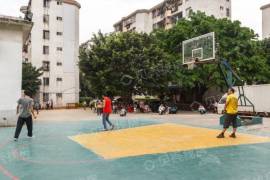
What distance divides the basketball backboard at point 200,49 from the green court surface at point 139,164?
34.1 ft

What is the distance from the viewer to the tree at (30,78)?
42094 millimetres

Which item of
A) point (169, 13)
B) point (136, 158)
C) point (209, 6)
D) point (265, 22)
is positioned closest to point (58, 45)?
point (169, 13)

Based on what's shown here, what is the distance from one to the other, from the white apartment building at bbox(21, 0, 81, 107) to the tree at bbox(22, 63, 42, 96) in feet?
8.09

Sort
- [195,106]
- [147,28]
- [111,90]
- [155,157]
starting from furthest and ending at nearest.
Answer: [147,28]
[195,106]
[111,90]
[155,157]

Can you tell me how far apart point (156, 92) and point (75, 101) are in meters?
20.7

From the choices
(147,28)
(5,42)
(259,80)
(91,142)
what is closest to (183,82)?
(259,80)

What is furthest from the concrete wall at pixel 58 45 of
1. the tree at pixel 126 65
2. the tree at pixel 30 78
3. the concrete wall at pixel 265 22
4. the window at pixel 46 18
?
the concrete wall at pixel 265 22

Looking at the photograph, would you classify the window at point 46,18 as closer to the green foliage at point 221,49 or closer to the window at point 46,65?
the window at point 46,65

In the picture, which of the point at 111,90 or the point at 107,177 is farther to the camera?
the point at 111,90

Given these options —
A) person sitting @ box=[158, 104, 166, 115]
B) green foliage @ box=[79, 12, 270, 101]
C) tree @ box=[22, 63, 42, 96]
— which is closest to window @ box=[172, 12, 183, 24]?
green foliage @ box=[79, 12, 270, 101]

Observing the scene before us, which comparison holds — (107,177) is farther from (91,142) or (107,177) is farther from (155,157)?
(91,142)

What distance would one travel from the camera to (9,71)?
1700cm

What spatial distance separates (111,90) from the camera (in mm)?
30734

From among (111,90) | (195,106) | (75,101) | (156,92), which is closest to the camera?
(111,90)
